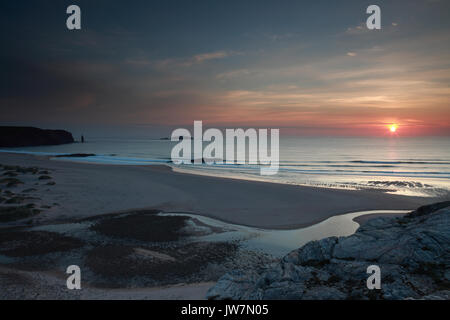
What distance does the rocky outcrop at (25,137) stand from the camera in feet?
340

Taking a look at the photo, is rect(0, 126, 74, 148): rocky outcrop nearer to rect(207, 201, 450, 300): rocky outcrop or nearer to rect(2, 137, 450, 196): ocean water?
rect(2, 137, 450, 196): ocean water

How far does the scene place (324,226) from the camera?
13.6 meters

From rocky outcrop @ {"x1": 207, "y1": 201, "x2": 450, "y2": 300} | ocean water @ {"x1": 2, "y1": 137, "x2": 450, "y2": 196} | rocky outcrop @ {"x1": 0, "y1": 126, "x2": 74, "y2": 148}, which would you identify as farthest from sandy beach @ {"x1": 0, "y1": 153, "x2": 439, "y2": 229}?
rocky outcrop @ {"x1": 0, "y1": 126, "x2": 74, "y2": 148}

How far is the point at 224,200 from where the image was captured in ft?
60.6

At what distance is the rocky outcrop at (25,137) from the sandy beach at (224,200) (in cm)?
10558

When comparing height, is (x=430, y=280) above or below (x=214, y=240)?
above

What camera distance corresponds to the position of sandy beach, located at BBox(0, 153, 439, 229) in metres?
14.9

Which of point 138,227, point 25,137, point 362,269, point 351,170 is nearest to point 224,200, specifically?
point 138,227

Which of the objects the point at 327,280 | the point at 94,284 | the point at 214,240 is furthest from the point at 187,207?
the point at 327,280

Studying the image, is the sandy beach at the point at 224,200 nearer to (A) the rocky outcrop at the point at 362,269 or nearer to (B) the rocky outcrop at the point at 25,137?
(A) the rocky outcrop at the point at 362,269

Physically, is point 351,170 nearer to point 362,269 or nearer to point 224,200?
point 224,200

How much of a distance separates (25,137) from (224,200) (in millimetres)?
125387
